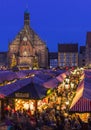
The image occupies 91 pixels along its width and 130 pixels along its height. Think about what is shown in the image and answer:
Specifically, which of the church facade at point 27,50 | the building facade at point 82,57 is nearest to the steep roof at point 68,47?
the building facade at point 82,57

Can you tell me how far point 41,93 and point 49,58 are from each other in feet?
366

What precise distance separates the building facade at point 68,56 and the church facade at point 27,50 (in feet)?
31.4

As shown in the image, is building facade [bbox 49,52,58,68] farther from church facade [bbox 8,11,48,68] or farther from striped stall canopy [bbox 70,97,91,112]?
striped stall canopy [bbox 70,97,91,112]

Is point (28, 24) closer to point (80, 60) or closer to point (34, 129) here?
point (80, 60)

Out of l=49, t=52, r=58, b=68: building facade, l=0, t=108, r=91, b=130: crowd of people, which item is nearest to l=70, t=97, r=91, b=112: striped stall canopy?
l=0, t=108, r=91, b=130: crowd of people

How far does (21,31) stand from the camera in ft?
408

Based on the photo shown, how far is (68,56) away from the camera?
437ft

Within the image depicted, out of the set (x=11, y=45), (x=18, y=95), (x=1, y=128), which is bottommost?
(x=1, y=128)

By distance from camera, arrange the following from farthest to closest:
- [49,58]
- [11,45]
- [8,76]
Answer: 1. [49,58]
2. [11,45]
3. [8,76]

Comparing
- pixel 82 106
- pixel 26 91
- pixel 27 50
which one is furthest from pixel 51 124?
pixel 27 50

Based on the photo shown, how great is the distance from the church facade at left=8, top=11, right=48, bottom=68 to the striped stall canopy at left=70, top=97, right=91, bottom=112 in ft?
348

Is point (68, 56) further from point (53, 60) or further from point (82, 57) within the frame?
point (82, 57)

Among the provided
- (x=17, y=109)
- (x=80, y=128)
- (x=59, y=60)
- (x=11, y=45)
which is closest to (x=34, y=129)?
(x=80, y=128)

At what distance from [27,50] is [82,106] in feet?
356
